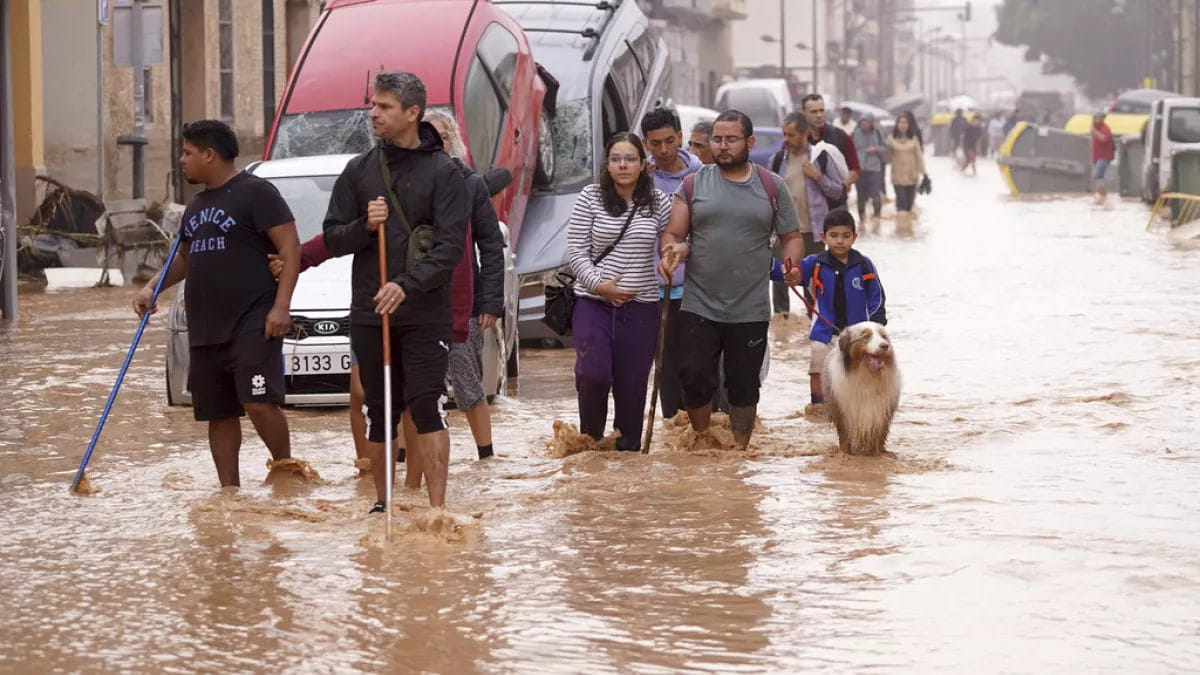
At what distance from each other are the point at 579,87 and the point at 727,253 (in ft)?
31.6

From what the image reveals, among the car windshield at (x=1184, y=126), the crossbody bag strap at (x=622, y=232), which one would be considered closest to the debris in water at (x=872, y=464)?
the crossbody bag strap at (x=622, y=232)

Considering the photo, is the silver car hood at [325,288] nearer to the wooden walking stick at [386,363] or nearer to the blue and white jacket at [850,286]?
the blue and white jacket at [850,286]

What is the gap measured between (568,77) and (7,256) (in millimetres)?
5106

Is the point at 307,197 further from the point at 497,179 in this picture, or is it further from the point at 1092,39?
the point at 1092,39

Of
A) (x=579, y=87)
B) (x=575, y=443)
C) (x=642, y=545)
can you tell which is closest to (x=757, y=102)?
(x=579, y=87)

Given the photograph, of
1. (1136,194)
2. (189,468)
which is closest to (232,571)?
(189,468)

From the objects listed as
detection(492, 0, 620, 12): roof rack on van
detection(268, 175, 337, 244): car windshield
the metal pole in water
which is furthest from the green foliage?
the metal pole in water

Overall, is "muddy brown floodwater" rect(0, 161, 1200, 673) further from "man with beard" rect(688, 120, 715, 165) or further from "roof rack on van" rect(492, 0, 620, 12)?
"roof rack on van" rect(492, 0, 620, 12)

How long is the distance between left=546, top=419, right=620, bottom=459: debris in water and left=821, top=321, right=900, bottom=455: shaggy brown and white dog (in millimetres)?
1059

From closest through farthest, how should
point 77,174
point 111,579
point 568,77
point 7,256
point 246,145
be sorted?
point 111,579
point 7,256
point 568,77
point 77,174
point 246,145

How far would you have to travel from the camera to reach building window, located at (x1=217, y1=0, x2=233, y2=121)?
33.4m

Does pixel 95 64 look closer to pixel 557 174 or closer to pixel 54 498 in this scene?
pixel 557 174

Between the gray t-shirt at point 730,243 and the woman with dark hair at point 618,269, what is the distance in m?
0.19

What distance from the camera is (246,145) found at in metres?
34.1
